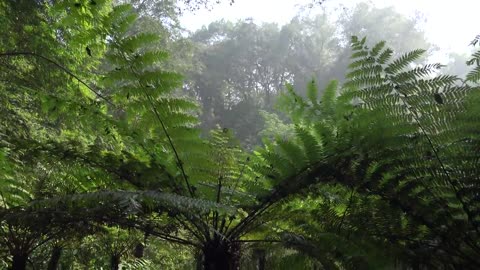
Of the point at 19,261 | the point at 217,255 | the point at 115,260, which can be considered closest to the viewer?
the point at 217,255

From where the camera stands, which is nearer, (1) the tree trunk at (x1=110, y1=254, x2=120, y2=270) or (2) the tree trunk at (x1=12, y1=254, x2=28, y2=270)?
(2) the tree trunk at (x1=12, y1=254, x2=28, y2=270)

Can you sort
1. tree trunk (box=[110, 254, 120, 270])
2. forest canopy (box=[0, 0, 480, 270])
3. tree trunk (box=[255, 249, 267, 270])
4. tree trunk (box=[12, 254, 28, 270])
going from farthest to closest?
tree trunk (box=[110, 254, 120, 270]) < tree trunk (box=[12, 254, 28, 270]) < tree trunk (box=[255, 249, 267, 270]) < forest canopy (box=[0, 0, 480, 270])

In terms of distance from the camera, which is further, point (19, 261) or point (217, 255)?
point (19, 261)

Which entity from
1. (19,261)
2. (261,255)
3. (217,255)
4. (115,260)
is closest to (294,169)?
(217,255)

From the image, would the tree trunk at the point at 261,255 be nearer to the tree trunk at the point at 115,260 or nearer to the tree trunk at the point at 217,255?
the tree trunk at the point at 217,255

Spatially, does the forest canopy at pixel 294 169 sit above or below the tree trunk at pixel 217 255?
above

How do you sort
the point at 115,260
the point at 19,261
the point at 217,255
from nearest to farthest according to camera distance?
the point at 217,255
the point at 19,261
the point at 115,260

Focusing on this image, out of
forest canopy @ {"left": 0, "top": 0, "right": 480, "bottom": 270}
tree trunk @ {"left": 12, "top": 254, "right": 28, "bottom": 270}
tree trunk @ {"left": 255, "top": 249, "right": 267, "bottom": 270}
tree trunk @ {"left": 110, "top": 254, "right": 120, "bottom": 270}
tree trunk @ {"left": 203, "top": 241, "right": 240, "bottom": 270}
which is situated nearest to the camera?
forest canopy @ {"left": 0, "top": 0, "right": 480, "bottom": 270}

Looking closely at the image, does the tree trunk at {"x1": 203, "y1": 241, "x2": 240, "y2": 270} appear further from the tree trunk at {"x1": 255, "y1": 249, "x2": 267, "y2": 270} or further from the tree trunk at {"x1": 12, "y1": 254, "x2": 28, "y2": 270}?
the tree trunk at {"x1": 12, "y1": 254, "x2": 28, "y2": 270}

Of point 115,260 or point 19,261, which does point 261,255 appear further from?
point 115,260

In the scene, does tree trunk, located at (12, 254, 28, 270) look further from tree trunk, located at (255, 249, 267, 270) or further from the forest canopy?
tree trunk, located at (255, 249, 267, 270)

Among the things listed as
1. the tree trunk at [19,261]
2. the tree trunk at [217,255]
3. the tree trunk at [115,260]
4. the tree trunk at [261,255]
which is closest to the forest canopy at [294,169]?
the tree trunk at [217,255]

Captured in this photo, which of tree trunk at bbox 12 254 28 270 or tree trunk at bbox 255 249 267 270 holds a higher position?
tree trunk at bbox 255 249 267 270

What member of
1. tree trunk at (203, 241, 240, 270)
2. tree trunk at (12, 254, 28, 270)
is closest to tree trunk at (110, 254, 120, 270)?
tree trunk at (12, 254, 28, 270)
